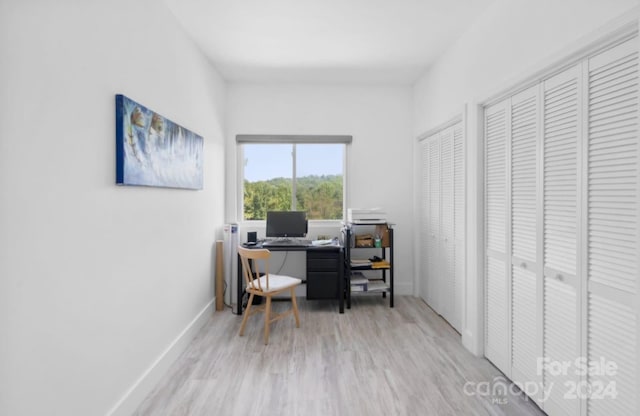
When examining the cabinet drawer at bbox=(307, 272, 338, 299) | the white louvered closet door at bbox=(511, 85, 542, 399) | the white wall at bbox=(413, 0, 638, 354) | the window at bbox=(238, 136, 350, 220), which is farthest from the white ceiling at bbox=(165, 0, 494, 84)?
the cabinet drawer at bbox=(307, 272, 338, 299)

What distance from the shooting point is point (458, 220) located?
11.1 feet

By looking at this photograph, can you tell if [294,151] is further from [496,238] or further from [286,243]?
[496,238]

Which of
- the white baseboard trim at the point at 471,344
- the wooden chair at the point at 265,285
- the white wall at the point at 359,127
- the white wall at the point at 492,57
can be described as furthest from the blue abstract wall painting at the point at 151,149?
the white baseboard trim at the point at 471,344

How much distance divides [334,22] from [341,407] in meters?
2.89

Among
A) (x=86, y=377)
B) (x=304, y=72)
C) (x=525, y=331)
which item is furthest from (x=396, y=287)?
(x=86, y=377)

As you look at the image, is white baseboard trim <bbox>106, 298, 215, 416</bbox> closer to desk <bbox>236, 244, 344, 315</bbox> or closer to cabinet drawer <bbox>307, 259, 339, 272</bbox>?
desk <bbox>236, 244, 344, 315</bbox>

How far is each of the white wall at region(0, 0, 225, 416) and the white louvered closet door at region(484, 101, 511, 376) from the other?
2520 millimetres

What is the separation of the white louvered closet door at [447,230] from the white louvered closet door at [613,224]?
1.75 meters

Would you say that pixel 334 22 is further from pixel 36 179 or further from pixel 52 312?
pixel 52 312

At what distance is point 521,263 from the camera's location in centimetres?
232

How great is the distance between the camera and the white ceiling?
267 centimetres

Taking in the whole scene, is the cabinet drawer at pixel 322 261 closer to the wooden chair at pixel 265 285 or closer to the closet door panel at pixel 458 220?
the wooden chair at pixel 265 285

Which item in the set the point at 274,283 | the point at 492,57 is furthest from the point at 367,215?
the point at 492,57

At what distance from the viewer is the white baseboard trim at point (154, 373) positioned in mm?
2030
